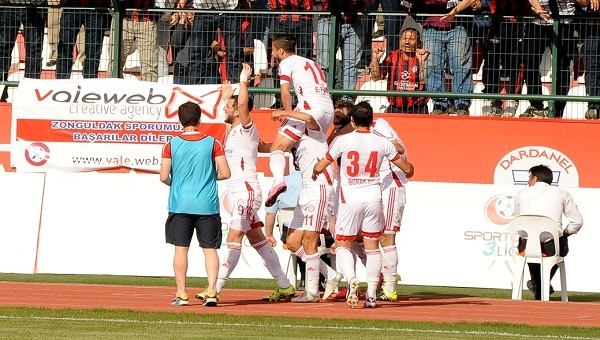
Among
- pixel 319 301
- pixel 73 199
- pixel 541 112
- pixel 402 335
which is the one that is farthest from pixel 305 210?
pixel 541 112

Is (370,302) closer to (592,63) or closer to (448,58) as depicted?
(448,58)

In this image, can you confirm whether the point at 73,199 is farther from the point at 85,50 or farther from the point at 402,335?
the point at 402,335

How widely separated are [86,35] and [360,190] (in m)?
9.17

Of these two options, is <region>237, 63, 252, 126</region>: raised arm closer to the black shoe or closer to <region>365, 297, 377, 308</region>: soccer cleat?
<region>365, 297, 377, 308</region>: soccer cleat

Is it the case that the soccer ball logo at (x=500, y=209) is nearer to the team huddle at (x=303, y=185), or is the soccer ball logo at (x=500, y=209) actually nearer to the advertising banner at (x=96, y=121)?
the team huddle at (x=303, y=185)

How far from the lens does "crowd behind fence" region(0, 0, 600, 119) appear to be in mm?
21094

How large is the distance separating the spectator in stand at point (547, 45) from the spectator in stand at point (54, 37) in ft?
22.6

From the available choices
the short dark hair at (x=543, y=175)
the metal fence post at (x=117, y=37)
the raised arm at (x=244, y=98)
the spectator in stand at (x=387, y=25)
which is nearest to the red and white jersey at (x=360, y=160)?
the raised arm at (x=244, y=98)

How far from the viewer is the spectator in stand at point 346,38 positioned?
2153 centimetres

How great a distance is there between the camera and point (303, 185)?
1498 cm

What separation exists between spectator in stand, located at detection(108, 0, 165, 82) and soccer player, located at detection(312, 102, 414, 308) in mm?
8417

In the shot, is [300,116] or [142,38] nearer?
[300,116]

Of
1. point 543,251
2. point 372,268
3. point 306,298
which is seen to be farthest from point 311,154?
point 543,251

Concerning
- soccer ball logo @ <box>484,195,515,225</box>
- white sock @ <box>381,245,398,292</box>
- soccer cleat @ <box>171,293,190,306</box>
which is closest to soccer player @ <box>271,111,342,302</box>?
white sock @ <box>381,245,398,292</box>
